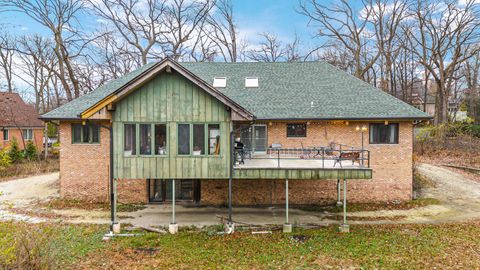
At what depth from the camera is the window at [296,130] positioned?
46.3ft

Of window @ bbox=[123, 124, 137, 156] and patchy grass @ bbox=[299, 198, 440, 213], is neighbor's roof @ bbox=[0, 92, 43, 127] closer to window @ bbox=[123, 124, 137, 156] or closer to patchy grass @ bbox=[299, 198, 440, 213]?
window @ bbox=[123, 124, 137, 156]

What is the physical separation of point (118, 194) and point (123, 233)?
4.17 m

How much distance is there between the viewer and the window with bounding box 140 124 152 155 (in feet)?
34.4

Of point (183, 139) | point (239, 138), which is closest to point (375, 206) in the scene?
point (239, 138)

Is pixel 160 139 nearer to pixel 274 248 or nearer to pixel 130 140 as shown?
pixel 130 140

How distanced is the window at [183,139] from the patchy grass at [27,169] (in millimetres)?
17038

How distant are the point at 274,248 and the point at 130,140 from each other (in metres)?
6.38

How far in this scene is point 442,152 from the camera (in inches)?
1009

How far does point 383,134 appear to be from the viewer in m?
14.0

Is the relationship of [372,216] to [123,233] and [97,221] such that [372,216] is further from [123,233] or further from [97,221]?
[97,221]

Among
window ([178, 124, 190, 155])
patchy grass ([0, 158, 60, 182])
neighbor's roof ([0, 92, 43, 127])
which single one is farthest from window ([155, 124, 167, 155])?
neighbor's roof ([0, 92, 43, 127])

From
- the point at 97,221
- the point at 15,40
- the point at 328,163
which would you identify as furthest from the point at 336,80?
the point at 15,40

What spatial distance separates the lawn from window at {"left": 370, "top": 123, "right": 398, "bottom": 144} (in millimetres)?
4511

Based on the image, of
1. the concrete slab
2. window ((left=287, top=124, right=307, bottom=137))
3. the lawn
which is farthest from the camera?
window ((left=287, top=124, right=307, bottom=137))
